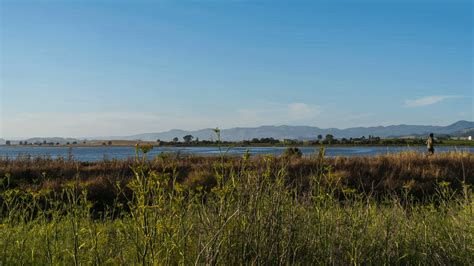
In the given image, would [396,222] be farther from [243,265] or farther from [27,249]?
[27,249]

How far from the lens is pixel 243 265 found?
12.3ft

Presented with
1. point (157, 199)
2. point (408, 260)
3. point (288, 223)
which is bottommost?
point (408, 260)

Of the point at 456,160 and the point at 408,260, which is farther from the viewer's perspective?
the point at 456,160

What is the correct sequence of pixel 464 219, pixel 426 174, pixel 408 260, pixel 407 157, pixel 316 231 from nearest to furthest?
pixel 316 231
pixel 408 260
pixel 464 219
pixel 426 174
pixel 407 157

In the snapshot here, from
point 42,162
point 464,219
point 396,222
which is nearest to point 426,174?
point 464,219

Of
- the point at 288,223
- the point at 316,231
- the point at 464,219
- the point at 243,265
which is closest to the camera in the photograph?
the point at 243,265

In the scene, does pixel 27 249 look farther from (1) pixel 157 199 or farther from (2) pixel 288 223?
(2) pixel 288 223

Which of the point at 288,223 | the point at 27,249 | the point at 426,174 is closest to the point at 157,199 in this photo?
the point at 288,223

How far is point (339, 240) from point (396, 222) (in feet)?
3.09

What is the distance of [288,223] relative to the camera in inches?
164

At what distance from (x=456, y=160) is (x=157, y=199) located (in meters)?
14.8

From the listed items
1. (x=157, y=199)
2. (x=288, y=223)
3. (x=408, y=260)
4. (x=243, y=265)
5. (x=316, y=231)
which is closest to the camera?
(x=157, y=199)

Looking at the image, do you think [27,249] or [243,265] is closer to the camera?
[243,265]

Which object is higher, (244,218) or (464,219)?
(244,218)
